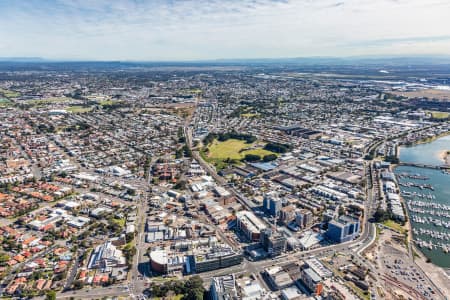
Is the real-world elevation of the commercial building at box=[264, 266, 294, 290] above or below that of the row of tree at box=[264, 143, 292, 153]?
below

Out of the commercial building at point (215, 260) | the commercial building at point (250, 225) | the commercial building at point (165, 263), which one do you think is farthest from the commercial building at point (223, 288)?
the commercial building at point (250, 225)

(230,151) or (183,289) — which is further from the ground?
(230,151)

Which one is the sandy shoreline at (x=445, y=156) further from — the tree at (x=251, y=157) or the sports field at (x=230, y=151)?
the tree at (x=251, y=157)

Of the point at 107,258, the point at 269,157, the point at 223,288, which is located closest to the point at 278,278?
the point at 223,288

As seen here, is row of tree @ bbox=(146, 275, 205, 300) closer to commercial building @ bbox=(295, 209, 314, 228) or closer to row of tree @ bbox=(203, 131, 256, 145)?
commercial building @ bbox=(295, 209, 314, 228)

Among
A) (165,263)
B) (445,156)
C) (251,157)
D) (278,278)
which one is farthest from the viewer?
(445,156)

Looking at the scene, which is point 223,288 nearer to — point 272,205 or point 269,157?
point 272,205

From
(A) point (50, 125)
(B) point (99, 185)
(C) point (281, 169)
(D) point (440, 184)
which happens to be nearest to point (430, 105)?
(D) point (440, 184)

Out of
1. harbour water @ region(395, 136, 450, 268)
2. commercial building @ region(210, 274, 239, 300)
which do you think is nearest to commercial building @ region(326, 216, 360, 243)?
harbour water @ region(395, 136, 450, 268)

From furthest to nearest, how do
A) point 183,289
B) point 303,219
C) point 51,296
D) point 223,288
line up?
point 303,219 < point 183,289 < point 223,288 < point 51,296
